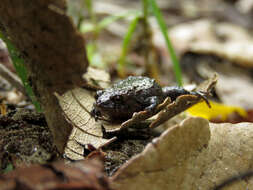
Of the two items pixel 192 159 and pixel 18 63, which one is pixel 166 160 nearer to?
pixel 192 159

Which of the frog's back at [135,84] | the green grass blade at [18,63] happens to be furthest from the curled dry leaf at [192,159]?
the green grass blade at [18,63]

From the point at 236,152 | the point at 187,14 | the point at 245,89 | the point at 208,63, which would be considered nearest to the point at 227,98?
the point at 245,89

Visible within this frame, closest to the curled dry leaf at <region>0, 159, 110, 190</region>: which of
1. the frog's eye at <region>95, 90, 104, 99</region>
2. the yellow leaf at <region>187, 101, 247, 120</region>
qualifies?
the frog's eye at <region>95, 90, 104, 99</region>

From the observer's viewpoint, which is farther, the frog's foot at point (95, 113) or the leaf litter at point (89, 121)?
the frog's foot at point (95, 113)

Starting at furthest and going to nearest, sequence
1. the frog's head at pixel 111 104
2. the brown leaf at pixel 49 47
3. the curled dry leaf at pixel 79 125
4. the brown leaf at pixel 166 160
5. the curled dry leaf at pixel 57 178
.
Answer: the frog's head at pixel 111 104 → the curled dry leaf at pixel 79 125 → the brown leaf at pixel 49 47 → the brown leaf at pixel 166 160 → the curled dry leaf at pixel 57 178

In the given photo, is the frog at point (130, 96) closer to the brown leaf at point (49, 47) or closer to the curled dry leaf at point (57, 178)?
the brown leaf at point (49, 47)
